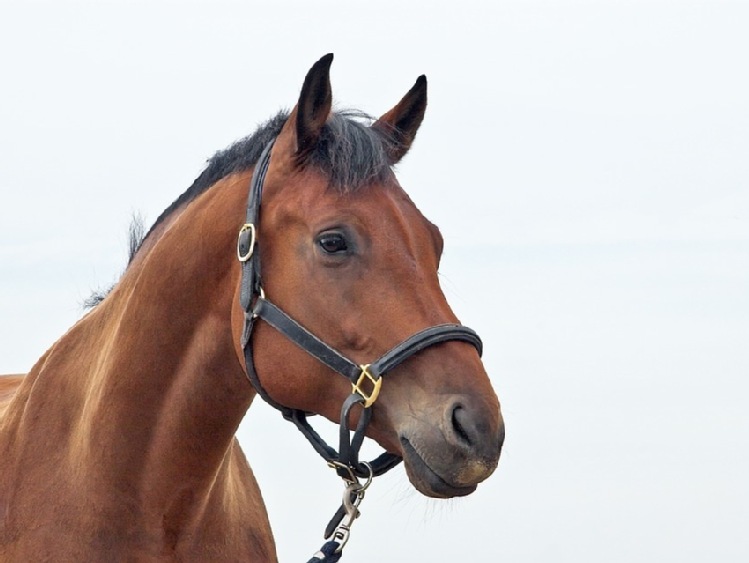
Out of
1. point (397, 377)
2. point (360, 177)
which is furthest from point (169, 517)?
point (360, 177)

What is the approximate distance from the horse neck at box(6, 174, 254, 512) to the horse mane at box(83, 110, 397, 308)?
0.67ft

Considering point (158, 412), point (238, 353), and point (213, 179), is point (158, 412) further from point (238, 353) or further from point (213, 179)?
point (213, 179)

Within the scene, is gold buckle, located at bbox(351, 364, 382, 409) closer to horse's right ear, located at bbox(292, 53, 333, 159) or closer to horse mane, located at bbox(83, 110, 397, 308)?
horse mane, located at bbox(83, 110, 397, 308)

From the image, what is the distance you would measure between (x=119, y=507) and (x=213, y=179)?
5.06 feet

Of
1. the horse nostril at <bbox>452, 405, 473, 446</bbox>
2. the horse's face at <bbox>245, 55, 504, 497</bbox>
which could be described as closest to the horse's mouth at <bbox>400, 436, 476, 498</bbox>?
the horse's face at <bbox>245, 55, 504, 497</bbox>

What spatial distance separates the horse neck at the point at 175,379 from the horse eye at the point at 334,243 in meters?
0.51

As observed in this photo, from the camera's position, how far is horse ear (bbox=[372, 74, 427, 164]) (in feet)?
17.2

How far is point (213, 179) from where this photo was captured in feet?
17.5

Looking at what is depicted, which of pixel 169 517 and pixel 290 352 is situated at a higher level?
pixel 290 352

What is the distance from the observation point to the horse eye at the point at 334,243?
4594mm

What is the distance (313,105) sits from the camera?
4.83 metres

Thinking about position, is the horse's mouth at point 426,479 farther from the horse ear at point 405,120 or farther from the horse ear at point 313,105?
the horse ear at point 405,120

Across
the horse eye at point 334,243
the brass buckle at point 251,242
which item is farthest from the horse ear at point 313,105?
the horse eye at point 334,243

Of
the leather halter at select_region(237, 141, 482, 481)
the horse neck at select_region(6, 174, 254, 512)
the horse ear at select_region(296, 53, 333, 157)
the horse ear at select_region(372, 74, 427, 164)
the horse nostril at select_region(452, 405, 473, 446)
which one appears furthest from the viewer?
the horse ear at select_region(372, 74, 427, 164)
